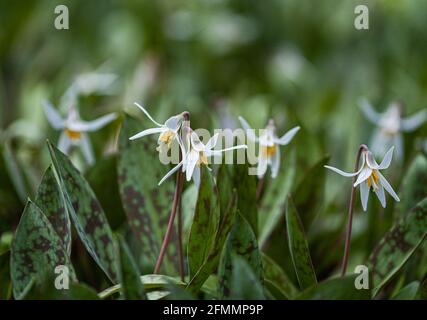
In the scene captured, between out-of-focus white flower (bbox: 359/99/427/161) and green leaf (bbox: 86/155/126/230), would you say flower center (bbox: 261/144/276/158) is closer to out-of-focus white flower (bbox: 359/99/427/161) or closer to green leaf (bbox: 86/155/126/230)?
green leaf (bbox: 86/155/126/230)

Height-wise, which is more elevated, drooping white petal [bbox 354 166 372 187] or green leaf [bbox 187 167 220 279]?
drooping white petal [bbox 354 166 372 187]

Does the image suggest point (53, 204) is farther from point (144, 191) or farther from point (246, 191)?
point (246, 191)

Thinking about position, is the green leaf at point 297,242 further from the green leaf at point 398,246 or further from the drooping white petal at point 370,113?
the drooping white petal at point 370,113

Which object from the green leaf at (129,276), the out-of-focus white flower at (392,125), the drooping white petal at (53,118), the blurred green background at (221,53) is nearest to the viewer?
the green leaf at (129,276)

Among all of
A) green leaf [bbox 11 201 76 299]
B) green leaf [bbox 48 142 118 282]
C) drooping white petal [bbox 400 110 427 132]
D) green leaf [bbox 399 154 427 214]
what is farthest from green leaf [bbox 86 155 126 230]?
drooping white petal [bbox 400 110 427 132]

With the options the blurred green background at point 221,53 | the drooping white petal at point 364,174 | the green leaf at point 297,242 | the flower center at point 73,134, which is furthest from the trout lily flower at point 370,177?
the blurred green background at point 221,53
